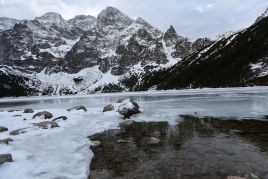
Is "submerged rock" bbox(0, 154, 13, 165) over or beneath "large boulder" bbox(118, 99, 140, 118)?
beneath

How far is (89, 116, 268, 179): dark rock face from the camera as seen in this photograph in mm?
13852

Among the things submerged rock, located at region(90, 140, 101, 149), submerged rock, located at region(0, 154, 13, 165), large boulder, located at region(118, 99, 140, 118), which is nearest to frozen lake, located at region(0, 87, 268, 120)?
large boulder, located at region(118, 99, 140, 118)

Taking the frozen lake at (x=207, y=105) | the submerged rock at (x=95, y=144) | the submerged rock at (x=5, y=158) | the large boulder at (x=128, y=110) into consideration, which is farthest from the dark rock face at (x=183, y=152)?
the large boulder at (x=128, y=110)

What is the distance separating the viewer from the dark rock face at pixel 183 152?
13.9m

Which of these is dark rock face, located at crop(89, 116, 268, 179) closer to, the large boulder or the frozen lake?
the frozen lake

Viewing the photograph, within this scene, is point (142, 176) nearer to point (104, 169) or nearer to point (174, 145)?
point (104, 169)

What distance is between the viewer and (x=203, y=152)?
16969 millimetres

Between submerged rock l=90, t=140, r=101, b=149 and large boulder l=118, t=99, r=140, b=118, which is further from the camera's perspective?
large boulder l=118, t=99, r=140, b=118

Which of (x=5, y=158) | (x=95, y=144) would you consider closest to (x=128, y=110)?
(x=95, y=144)

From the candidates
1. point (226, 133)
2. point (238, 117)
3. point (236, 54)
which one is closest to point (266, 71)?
point (236, 54)

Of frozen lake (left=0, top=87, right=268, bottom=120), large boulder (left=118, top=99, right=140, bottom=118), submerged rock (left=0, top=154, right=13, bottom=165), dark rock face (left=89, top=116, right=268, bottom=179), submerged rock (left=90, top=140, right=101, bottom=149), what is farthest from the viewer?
large boulder (left=118, top=99, right=140, bottom=118)

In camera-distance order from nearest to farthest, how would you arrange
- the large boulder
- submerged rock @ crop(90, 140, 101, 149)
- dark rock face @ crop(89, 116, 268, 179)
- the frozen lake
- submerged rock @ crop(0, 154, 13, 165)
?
dark rock face @ crop(89, 116, 268, 179) < submerged rock @ crop(0, 154, 13, 165) < submerged rock @ crop(90, 140, 101, 149) < the frozen lake < the large boulder

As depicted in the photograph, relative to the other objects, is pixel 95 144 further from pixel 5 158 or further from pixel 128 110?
pixel 128 110

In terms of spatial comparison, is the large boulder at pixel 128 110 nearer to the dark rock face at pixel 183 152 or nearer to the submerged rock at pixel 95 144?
the dark rock face at pixel 183 152
